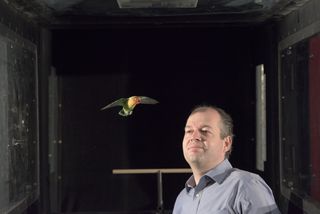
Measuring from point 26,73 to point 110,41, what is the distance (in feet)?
2.22

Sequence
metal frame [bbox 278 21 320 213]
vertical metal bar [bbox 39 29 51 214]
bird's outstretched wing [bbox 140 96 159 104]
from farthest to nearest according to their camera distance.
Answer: bird's outstretched wing [bbox 140 96 159 104]
vertical metal bar [bbox 39 29 51 214]
metal frame [bbox 278 21 320 213]

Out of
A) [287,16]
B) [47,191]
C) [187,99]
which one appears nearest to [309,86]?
[287,16]

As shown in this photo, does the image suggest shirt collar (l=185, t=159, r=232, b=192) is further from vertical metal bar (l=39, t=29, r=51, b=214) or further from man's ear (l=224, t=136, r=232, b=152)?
vertical metal bar (l=39, t=29, r=51, b=214)

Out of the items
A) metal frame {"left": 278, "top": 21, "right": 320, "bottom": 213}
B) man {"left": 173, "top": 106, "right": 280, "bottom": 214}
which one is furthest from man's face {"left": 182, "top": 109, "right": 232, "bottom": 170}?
metal frame {"left": 278, "top": 21, "right": 320, "bottom": 213}

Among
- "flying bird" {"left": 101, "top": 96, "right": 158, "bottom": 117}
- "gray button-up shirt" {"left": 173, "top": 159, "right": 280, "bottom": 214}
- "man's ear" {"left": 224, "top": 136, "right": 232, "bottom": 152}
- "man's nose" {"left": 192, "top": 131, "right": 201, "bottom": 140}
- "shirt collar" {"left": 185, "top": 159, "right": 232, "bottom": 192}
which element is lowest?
"gray button-up shirt" {"left": 173, "top": 159, "right": 280, "bottom": 214}

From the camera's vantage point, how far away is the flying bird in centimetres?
335

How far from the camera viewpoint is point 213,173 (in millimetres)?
1519

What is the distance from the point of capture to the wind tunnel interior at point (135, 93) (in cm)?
338

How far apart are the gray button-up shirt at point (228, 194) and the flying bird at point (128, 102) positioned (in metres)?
1.75

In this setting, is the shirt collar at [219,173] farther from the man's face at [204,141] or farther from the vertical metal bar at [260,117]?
the vertical metal bar at [260,117]

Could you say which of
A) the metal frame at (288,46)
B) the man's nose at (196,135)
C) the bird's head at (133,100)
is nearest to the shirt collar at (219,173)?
the man's nose at (196,135)

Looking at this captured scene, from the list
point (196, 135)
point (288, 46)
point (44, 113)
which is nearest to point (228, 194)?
point (196, 135)

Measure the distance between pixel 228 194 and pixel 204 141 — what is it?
180 millimetres

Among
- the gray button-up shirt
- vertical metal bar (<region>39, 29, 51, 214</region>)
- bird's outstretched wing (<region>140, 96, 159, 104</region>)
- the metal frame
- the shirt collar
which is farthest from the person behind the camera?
bird's outstretched wing (<region>140, 96, 159, 104</region>)
